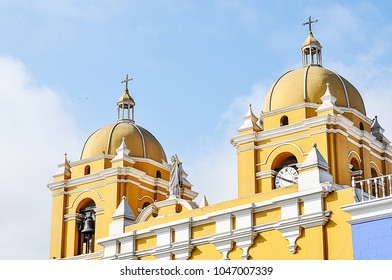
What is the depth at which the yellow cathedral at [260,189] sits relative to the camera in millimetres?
20547

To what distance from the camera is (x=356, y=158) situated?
26594 millimetres

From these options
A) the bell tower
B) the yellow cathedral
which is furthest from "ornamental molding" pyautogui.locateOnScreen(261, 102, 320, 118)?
the bell tower

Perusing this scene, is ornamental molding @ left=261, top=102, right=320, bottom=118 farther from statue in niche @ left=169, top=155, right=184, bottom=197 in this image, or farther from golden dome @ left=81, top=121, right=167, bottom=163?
golden dome @ left=81, top=121, right=167, bottom=163

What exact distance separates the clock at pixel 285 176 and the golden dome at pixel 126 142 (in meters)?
5.82

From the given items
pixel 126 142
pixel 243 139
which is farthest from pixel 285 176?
pixel 126 142

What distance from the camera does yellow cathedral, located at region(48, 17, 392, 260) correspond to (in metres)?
20.5

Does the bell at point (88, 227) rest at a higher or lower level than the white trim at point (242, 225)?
higher

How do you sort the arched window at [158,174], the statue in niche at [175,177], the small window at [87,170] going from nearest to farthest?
the statue in niche at [175,177], the small window at [87,170], the arched window at [158,174]

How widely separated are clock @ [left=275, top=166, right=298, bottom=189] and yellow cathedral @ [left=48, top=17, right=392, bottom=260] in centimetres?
4

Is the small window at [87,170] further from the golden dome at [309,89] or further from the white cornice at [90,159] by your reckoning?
the golden dome at [309,89]

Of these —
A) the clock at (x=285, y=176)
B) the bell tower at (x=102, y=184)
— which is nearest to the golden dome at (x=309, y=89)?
the clock at (x=285, y=176)
